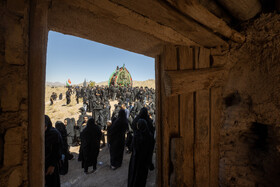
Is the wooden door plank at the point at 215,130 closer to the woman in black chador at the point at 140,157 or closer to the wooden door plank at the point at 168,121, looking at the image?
the wooden door plank at the point at 168,121

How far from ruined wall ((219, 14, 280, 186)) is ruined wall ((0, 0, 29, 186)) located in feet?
6.32

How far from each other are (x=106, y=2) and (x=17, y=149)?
108 cm

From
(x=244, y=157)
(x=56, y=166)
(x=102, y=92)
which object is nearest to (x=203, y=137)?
(x=244, y=157)

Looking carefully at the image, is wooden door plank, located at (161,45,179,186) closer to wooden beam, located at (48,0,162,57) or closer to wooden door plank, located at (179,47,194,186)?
wooden door plank, located at (179,47,194,186)

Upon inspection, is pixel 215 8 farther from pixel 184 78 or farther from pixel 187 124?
pixel 187 124

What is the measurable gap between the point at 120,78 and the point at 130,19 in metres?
26.1

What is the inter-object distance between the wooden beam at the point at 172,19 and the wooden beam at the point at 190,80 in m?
0.34

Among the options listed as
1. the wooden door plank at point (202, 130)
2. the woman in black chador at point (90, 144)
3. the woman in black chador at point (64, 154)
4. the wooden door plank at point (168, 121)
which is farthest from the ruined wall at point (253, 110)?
the woman in black chador at point (64, 154)

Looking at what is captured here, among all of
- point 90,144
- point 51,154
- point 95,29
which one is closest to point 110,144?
point 90,144

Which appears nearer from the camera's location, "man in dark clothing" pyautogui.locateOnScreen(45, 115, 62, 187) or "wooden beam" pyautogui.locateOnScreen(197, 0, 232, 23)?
"wooden beam" pyautogui.locateOnScreen(197, 0, 232, 23)

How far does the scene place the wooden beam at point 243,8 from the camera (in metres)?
1.29

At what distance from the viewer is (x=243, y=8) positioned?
4.42 feet

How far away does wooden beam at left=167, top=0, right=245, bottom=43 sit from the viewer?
3.38ft

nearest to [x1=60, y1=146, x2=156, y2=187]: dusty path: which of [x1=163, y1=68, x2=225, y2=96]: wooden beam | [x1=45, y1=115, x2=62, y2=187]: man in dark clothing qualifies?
[x1=45, y1=115, x2=62, y2=187]: man in dark clothing
